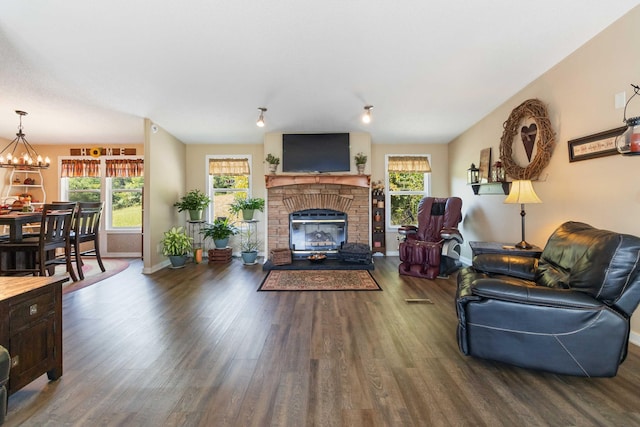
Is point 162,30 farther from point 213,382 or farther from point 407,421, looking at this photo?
point 407,421

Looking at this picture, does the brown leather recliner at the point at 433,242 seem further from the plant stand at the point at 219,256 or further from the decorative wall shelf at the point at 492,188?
the plant stand at the point at 219,256

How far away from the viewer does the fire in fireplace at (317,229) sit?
18.3 ft

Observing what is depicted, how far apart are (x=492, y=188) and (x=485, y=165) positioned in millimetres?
477

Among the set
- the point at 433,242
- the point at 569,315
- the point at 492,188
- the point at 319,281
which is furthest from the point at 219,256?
the point at 569,315

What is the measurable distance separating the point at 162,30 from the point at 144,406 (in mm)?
2668

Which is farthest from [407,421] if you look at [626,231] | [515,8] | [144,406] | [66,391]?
[515,8]

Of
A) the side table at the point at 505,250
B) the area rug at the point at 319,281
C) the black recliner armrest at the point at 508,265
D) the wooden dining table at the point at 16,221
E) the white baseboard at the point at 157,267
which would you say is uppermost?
the wooden dining table at the point at 16,221

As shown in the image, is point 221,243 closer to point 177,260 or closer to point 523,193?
point 177,260

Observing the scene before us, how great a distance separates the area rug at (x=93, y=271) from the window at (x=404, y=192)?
5054 millimetres

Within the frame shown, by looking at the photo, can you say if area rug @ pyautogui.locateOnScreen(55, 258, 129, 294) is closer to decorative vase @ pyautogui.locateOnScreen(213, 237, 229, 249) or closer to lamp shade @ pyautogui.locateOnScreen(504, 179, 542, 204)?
decorative vase @ pyautogui.locateOnScreen(213, 237, 229, 249)

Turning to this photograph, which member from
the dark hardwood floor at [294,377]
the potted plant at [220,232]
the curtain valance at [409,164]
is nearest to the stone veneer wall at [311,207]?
the potted plant at [220,232]

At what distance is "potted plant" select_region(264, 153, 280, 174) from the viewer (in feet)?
17.6

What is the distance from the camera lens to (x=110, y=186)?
6.24 meters

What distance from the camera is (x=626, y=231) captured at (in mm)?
2301
